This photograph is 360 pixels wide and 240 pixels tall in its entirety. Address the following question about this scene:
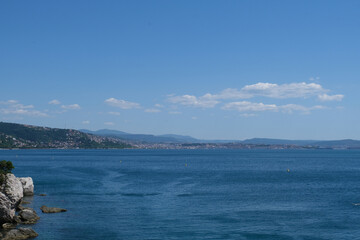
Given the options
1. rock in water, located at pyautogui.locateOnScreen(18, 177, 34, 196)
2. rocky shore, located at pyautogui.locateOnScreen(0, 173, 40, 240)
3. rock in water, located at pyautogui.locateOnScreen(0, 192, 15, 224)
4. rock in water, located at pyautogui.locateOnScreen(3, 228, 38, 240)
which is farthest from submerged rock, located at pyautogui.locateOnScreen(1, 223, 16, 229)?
rock in water, located at pyautogui.locateOnScreen(18, 177, 34, 196)

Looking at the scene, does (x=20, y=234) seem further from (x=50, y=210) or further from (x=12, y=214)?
(x=50, y=210)

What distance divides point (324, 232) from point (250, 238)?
10457 mm

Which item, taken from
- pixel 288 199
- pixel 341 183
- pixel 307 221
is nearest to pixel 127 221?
pixel 307 221

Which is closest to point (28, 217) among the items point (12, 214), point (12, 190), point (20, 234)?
point (12, 214)

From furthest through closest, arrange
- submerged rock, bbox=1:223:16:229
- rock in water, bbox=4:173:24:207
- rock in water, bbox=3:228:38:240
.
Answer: rock in water, bbox=4:173:24:207
submerged rock, bbox=1:223:16:229
rock in water, bbox=3:228:38:240

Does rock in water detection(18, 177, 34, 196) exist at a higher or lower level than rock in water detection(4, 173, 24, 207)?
lower

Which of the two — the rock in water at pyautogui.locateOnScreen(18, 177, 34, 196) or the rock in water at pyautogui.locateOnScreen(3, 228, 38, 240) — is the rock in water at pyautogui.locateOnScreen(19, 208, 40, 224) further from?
the rock in water at pyautogui.locateOnScreen(18, 177, 34, 196)

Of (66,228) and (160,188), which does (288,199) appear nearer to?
(160,188)

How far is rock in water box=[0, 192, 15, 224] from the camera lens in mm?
52688

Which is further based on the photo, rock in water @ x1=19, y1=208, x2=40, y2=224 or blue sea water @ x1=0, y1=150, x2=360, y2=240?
rock in water @ x1=19, y1=208, x2=40, y2=224

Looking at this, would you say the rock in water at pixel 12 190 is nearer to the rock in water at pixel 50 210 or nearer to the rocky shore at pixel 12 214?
the rocky shore at pixel 12 214

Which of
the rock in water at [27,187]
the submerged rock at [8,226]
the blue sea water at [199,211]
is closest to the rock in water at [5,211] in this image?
the submerged rock at [8,226]

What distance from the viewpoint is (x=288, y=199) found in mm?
76188

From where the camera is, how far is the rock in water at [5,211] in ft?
173
